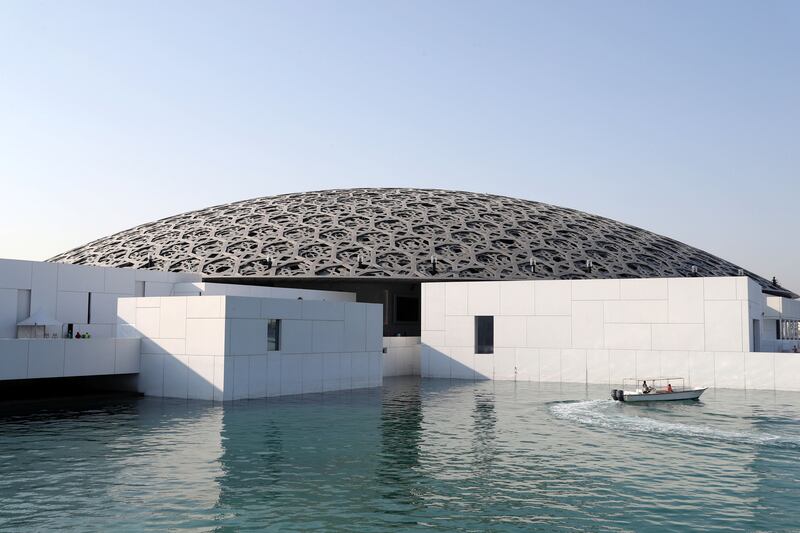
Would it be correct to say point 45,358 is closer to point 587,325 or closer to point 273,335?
point 273,335

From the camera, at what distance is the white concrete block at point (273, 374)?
27797mm

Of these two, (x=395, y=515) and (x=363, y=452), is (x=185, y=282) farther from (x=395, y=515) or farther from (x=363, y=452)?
(x=395, y=515)

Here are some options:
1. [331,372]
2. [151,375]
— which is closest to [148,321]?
[151,375]

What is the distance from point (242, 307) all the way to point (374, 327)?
7758 millimetres

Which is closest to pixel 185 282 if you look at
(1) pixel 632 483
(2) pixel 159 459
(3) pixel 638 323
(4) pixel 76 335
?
(4) pixel 76 335

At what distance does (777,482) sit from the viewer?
540 inches

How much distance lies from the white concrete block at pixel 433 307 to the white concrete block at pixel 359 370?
617 cm

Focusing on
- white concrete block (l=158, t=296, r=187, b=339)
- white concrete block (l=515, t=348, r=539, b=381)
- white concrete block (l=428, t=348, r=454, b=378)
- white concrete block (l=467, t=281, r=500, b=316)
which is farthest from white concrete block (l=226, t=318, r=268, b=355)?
Result: white concrete block (l=515, t=348, r=539, b=381)

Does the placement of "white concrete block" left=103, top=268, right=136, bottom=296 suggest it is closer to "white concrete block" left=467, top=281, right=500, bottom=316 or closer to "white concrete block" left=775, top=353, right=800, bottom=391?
"white concrete block" left=467, top=281, right=500, bottom=316

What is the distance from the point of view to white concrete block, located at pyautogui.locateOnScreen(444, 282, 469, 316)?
123ft

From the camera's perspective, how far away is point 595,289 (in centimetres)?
3478

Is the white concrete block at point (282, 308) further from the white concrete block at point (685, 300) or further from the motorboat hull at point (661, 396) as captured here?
the white concrete block at point (685, 300)

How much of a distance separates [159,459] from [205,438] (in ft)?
8.98

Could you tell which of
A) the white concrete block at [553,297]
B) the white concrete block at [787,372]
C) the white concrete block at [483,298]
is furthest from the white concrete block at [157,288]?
the white concrete block at [787,372]
